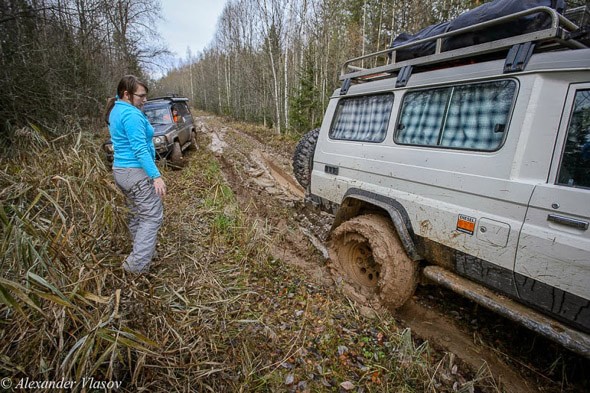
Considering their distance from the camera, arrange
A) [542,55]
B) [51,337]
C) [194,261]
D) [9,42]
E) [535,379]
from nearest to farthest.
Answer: [51,337]
[542,55]
[535,379]
[194,261]
[9,42]

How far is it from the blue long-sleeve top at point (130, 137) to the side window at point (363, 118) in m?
2.23

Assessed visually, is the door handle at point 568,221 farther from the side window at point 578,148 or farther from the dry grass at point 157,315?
the dry grass at point 157,315

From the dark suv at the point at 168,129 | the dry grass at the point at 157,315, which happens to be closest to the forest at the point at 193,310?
the dry grass at the point at 157,315

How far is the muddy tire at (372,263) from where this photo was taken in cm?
264

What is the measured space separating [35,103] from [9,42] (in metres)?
1.27

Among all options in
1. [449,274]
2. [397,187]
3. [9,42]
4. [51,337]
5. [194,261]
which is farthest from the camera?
[9,42]

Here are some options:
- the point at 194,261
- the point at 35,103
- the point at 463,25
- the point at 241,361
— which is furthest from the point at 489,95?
the point at 35,103

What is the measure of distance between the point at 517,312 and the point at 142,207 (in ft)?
10.7

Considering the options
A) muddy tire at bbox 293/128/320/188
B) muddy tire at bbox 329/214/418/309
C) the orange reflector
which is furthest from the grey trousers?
the orange reflector

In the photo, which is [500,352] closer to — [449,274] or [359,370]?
[449,274]

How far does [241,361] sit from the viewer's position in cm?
202

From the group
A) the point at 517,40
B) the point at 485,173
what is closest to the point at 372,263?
the point at 485,173

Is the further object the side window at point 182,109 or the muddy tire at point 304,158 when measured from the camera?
the side window at point 182,109

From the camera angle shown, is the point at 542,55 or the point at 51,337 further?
the point at 542,55
